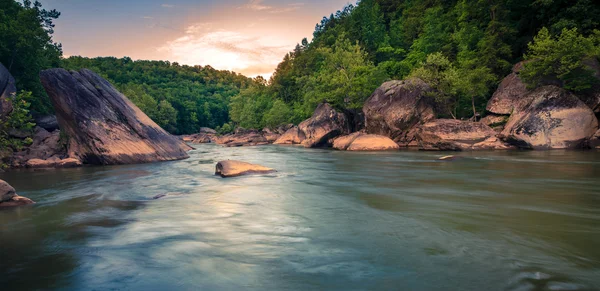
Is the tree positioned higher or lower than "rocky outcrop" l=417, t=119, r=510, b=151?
higher

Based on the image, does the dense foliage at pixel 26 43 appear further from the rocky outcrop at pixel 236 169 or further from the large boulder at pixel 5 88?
the rocky outcrop at pixel 236 169

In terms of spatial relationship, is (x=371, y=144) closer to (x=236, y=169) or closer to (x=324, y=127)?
(x=324, y=127)

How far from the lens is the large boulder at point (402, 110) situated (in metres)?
29.4

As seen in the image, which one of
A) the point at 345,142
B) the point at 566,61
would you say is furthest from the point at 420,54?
the point at 566,61

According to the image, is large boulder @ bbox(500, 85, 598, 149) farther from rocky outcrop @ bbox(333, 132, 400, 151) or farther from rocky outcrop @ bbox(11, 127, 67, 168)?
rocky outcrop @ bbox(11, 127, 67, 168)

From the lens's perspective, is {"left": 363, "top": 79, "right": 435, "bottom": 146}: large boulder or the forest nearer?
the forest

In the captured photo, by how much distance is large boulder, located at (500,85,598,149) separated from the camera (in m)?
19.7

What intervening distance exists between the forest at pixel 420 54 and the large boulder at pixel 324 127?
12.1 ft

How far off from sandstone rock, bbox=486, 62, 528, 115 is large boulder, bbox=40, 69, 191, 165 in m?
25.5

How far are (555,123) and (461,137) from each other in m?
5.27

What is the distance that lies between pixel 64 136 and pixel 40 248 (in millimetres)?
15490

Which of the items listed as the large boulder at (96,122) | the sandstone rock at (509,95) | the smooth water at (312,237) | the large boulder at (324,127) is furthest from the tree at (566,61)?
the large boulder at (96,122)

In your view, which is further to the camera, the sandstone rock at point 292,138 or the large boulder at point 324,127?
the sandstone rock at point 292,138

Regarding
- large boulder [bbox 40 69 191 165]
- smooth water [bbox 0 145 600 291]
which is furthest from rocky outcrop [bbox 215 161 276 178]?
large boulder [bbox 40 69 191 165]
